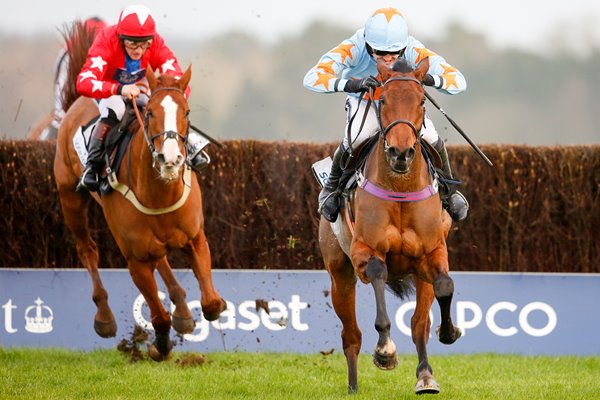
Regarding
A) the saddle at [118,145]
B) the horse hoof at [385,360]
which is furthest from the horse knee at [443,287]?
the saddle at [118,145]

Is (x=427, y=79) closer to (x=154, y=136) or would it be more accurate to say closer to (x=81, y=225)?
(x=154, y=136)

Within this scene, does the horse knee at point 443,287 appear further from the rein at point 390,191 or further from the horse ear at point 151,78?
the horse ear at point 151,78

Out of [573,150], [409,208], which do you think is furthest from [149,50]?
[573,150]

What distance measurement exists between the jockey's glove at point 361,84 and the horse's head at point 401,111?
9cm

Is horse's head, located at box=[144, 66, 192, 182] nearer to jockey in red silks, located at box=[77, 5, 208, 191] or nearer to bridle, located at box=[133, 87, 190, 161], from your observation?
bridle, located at box=[133, 87, 190, 161]

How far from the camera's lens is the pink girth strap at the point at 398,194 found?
22.1 feet

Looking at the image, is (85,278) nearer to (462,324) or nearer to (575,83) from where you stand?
(462,324)

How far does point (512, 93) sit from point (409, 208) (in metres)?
15.0

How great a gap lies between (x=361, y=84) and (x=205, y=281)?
221 centimetres

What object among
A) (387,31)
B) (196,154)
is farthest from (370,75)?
(196,154)

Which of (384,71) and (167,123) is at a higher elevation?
(384,71)

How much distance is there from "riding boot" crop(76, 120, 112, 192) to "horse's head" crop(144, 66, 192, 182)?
0.97 m

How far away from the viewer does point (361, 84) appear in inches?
271

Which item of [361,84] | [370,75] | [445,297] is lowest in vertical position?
[445,297]
